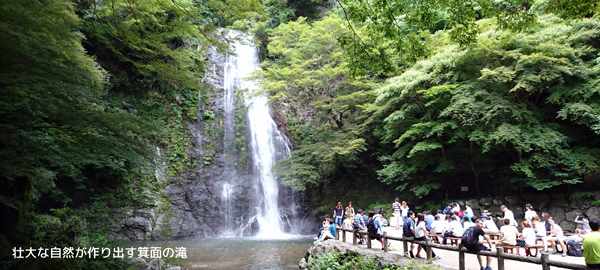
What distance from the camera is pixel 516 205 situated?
39.1 ft

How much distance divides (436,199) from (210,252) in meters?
10.2

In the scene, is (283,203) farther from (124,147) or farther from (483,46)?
(124,147)

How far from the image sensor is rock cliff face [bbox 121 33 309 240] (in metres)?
15.9

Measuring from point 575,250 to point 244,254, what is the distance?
29.9 feet

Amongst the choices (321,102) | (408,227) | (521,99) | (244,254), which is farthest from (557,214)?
(244,254)

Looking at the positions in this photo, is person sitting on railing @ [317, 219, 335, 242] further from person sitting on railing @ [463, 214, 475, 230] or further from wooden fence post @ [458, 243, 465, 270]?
wooden fence post @ [458, 243, 465, 270]

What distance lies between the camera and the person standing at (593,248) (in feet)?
12.7

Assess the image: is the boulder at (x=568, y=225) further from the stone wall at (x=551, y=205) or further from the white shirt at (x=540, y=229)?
the white shirt at (x=540, y=229)

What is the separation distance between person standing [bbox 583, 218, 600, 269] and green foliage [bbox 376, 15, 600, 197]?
7.02 m

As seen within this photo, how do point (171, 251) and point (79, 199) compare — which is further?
point (79, 199)

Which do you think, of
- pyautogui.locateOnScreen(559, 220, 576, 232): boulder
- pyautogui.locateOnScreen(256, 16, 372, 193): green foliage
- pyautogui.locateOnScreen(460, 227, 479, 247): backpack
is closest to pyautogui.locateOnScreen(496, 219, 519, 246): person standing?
pyautogui.locateOnScreen(460, 227, 479, 247): backpack

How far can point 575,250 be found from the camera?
6.73m

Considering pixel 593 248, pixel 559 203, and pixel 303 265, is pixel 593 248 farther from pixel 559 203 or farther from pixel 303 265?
pixel 559 203

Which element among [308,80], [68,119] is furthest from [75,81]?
[308,80]
